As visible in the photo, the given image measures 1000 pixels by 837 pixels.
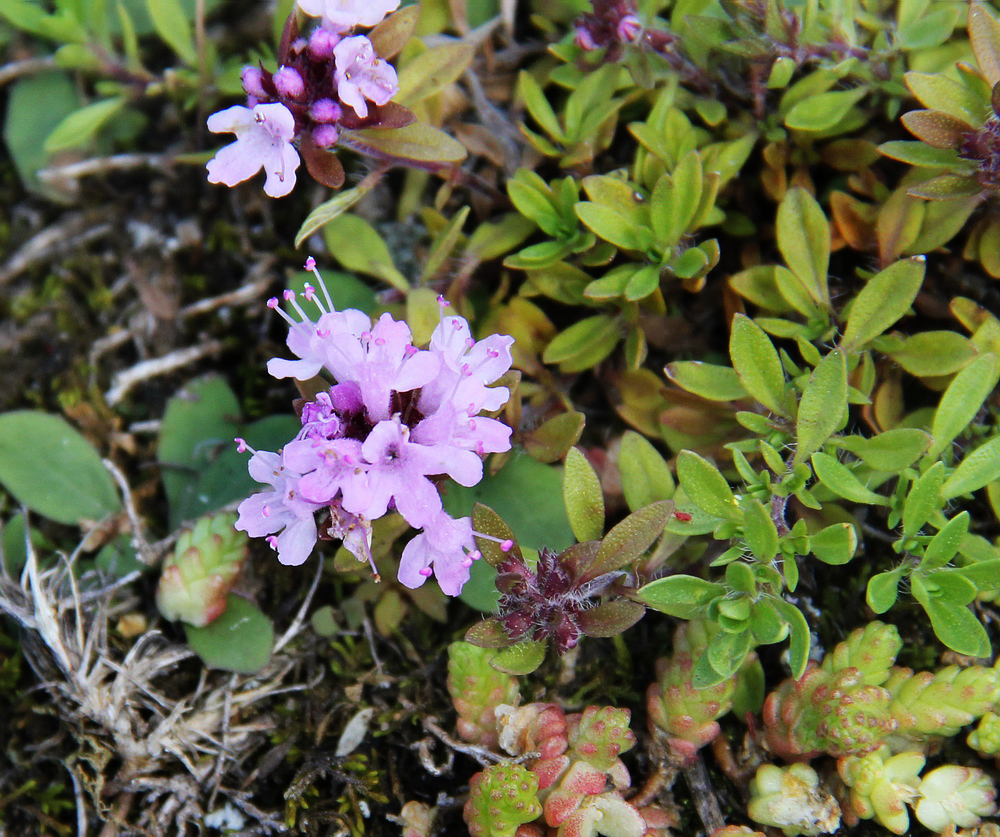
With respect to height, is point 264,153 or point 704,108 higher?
point 264,153

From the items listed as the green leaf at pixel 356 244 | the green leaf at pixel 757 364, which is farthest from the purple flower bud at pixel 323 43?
the green leaf at pixel 757 364

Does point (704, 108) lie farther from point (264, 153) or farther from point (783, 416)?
point (264, 153)

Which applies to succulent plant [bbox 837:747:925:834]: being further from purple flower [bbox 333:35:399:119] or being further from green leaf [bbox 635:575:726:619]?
purple flower [bbox 333:35:399:119]

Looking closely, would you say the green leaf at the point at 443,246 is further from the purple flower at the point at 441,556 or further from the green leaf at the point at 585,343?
the purple flower at the point at 441,556

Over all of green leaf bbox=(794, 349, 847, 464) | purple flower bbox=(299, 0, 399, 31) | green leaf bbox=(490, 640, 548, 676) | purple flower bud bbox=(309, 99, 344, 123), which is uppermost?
purple flower bbox=(299, 0, 399, 31)

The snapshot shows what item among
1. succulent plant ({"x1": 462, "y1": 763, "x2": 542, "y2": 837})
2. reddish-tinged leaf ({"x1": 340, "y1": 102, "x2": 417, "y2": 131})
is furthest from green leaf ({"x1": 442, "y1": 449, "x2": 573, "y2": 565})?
reddish-tinged leaf ({"x1": 340, "y1": 102, "x2": 417, "y2": 131})

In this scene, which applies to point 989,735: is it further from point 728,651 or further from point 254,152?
point 254,152

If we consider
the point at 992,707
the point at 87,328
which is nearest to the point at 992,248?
the point at 992,707
